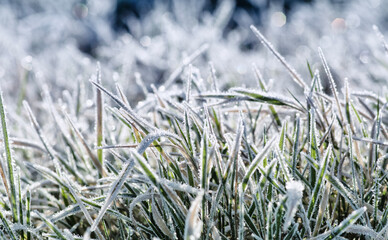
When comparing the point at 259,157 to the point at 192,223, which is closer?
the point at 192,223

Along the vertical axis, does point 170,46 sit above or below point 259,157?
above

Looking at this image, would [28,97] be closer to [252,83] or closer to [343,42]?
[252,83]

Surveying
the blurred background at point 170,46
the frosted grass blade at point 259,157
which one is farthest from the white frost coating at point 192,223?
the blurred background at point 170,46

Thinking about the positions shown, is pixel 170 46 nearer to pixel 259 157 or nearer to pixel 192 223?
pixel 259 157

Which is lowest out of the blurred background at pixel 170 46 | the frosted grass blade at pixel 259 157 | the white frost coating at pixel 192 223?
the white frost coating at pixel 192 223

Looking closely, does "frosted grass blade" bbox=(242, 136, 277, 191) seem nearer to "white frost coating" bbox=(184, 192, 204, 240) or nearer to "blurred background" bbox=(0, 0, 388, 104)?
"white frost coating" bbox=(184, 192, 204, 240)

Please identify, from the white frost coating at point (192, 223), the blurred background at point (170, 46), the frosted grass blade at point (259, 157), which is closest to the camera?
the white frost coating at point (192, 223)

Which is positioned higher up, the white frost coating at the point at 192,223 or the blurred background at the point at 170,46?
the blurred background at the point at 170,46

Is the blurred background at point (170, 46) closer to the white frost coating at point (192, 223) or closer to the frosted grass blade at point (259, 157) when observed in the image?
the frosted grass blade at point (259, 157)

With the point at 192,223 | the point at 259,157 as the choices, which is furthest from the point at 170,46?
the point at 192,223

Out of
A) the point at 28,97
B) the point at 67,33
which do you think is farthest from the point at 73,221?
the point at 67,33

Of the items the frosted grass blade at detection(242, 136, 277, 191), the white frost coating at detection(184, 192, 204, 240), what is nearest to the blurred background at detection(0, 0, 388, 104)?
the frosted grass blade at detection(242, 136, 277, 191)
